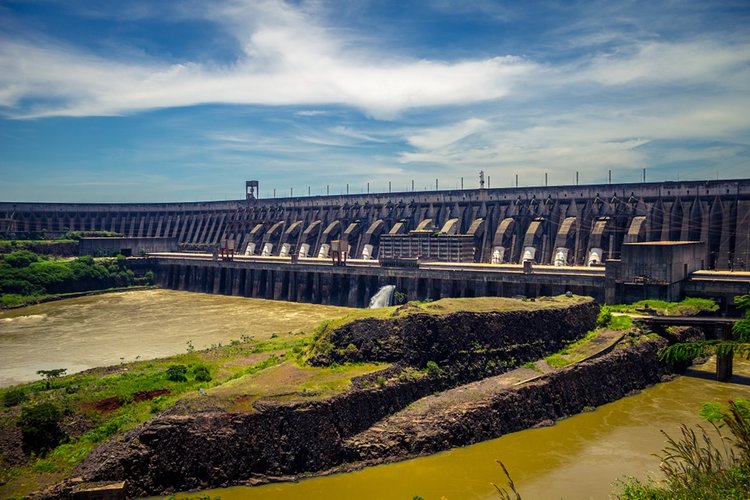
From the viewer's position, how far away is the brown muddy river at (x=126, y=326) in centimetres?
4091

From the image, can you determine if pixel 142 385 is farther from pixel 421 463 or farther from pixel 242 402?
pixel 421 463

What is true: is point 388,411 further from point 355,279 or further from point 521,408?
point 355,279

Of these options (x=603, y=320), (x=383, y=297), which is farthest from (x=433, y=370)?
(x=383, y=297)

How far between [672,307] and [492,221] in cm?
3277

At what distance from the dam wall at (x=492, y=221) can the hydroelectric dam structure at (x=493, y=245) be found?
0.47ft

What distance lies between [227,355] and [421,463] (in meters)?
17.3

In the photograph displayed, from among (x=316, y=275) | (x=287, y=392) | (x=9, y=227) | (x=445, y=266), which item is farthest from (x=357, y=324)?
(x=9, y=227)

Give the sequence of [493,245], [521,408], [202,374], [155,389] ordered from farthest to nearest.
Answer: [493,245] < [202,374] < [155,389] < [521,408]

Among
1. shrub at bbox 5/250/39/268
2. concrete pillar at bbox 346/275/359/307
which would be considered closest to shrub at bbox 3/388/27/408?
concrete pillar at bbox 346/275/359/307

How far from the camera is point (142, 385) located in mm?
28203

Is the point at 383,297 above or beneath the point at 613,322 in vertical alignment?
beneath

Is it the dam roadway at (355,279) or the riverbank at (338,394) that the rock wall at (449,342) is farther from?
the dam roadway at (355,279)

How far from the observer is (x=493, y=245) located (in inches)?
2667

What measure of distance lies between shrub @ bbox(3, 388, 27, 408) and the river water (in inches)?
293
